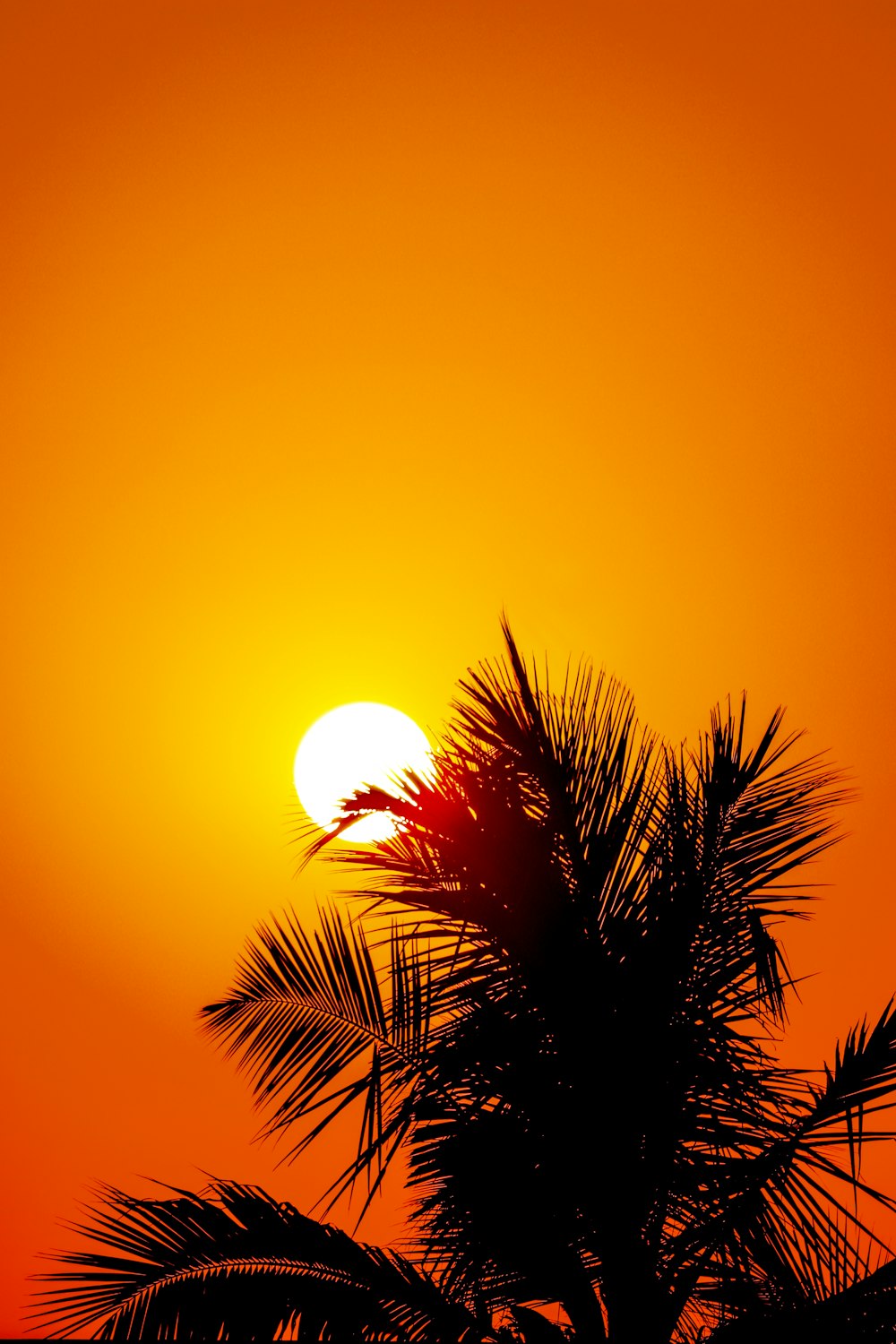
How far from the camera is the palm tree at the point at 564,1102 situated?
11.6ft

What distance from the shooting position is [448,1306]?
365 cm

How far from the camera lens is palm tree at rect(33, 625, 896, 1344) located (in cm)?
354

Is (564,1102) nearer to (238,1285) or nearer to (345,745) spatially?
(238,1285)

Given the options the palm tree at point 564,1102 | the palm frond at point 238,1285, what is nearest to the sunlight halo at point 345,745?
the palm tree at point 564,1102

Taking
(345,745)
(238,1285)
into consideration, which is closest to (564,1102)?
(238,1285)

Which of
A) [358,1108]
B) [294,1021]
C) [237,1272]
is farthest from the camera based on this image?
[358,1108]

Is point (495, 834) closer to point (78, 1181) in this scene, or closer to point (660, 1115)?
point (660, 1115)

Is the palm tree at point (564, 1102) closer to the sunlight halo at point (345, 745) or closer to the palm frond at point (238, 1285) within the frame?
the palm frond at point (238, 1285)

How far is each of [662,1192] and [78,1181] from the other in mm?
A: 7080

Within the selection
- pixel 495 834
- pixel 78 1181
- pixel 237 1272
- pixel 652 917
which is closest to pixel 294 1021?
pixel 237 1272

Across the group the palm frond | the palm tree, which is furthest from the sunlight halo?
the palm frond

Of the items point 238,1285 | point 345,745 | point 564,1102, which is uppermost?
point 345,745

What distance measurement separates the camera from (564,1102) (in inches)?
142

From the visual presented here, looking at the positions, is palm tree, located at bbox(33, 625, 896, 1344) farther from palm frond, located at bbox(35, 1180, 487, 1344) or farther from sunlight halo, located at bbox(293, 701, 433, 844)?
sunlight halo, located at bbox(293, 701, 433, 844)
